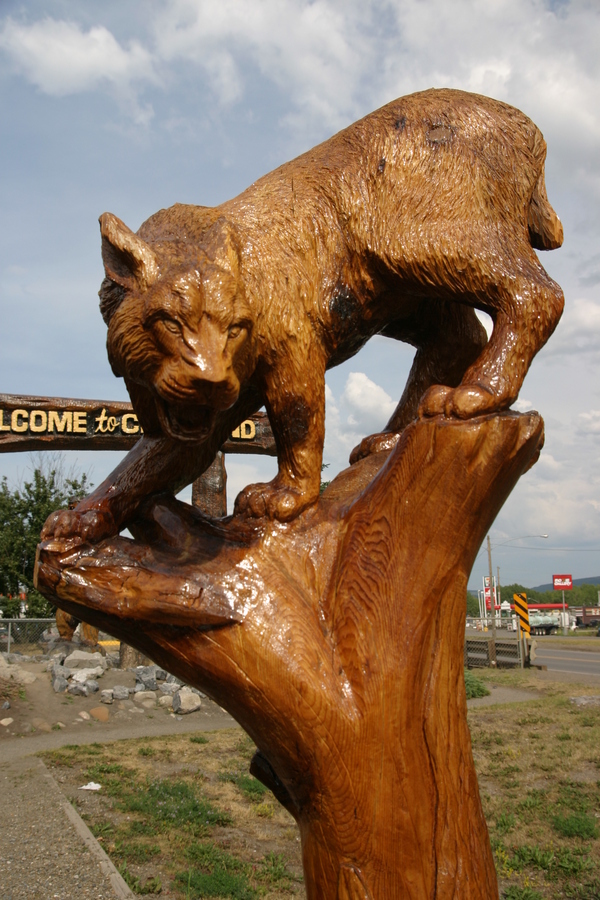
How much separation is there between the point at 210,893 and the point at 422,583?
355 cm

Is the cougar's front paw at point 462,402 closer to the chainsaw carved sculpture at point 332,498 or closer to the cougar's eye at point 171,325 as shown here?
the chainsaw carved sculpture at point 332,498

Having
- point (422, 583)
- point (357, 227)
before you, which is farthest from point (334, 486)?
point (357, 227)

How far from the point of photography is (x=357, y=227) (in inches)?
90.8

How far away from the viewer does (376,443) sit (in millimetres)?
2707

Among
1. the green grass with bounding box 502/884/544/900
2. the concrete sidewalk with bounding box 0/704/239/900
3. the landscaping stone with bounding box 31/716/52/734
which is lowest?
the landscaping stone with bounding box 31/716/52/734

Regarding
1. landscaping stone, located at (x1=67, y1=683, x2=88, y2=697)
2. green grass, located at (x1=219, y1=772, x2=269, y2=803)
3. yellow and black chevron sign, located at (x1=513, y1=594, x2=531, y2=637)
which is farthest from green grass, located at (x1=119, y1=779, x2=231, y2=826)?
yellow and black chevron sign, located at (x1=513, y1=594, x2=531, y2=637)

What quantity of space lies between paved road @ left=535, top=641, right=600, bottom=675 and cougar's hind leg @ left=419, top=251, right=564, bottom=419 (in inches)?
570

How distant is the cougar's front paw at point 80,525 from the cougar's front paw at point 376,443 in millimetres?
1023

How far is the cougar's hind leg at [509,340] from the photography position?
2.03 metres

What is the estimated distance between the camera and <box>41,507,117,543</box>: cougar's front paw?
2061mm

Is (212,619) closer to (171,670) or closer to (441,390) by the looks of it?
(171,670)

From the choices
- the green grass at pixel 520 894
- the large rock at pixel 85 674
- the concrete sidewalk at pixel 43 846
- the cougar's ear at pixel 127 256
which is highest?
the cougar's ear at pixel 127 256

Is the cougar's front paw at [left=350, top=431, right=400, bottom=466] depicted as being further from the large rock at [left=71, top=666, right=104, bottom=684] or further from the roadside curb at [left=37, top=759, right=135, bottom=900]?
the large rock at [left=71, top=666, right=104, bottom=684]

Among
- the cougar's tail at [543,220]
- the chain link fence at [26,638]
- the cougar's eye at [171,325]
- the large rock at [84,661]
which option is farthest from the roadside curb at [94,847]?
the chain link fence at [26,638]
